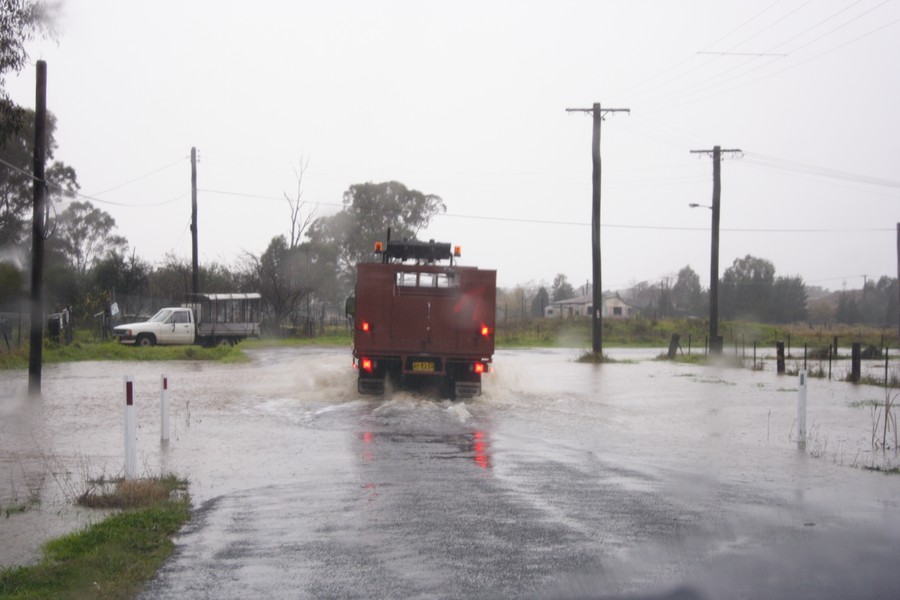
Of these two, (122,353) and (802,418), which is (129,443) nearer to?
(802,418)

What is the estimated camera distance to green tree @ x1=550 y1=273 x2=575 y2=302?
128 meters

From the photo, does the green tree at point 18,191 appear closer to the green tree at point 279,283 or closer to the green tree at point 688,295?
the green tree at point 279,283

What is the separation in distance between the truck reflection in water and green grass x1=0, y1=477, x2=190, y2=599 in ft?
12.6

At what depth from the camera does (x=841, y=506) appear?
8.41 meters

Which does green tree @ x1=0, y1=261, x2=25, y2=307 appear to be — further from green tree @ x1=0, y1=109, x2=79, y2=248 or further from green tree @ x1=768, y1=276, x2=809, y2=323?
green tree @ x1=768, y1=276, x2=809, y2=323

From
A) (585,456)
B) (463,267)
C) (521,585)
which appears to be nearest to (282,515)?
(521,585)

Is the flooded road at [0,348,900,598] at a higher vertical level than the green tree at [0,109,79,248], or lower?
lower

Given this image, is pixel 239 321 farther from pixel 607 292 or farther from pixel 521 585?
pixel 607 292

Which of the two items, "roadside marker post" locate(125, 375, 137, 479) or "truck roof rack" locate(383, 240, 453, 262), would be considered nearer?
"roadside marker post" locate(125, 375, 137, 479)

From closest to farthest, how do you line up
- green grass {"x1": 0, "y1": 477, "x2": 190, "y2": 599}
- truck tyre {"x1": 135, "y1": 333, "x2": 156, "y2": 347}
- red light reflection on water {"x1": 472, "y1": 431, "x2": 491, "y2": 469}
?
green grass {"x1": 0, "y1": 477, "x2": 190, "y2": 599} < red light reflection on water {"x1": 472, "y1": 431, "x2": 491, "y2": 469} < truck tyre {"x1": 135, "y1": 333, "x2": 156, "y2": 347}

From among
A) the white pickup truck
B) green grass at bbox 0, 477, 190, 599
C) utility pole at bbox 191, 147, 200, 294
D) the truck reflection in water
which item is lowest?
the truck reflection in water

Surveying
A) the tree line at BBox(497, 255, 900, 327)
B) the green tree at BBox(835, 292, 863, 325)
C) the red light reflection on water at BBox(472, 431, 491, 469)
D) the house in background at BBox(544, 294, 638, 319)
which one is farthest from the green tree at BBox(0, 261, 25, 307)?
the house in background at BBox(544, 294, 638, 319)

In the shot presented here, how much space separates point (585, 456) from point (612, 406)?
7028mm

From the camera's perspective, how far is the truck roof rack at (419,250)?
1938cm
